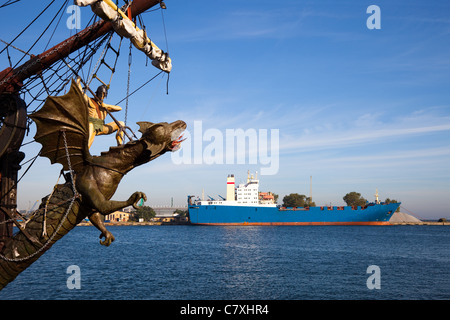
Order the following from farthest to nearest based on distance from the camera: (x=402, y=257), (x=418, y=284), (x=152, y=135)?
(x=402, y=257)
(x=418, y=284)
(x=152, y=135)

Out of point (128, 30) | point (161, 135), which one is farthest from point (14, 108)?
point (161, 135)

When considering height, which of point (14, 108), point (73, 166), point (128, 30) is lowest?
point (73, 166)

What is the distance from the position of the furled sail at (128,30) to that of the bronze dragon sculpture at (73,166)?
6.59ft

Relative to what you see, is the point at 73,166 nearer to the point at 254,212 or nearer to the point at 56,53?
the point at 56,53

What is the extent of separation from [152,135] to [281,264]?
27565mm

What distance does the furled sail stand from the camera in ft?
22.9

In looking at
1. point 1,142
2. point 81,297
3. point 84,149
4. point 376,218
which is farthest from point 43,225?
point 376,218

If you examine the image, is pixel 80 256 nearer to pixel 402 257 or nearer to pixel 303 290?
pixel 303 290

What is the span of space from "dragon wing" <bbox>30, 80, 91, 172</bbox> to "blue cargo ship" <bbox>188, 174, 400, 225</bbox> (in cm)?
6791

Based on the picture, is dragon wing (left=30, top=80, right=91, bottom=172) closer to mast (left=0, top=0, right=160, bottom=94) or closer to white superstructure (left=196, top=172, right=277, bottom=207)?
mast (left=0, top=0, right=160, bottom=94)

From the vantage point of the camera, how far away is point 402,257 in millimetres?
36688

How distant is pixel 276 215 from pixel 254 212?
530 cm

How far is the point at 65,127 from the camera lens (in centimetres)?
614
